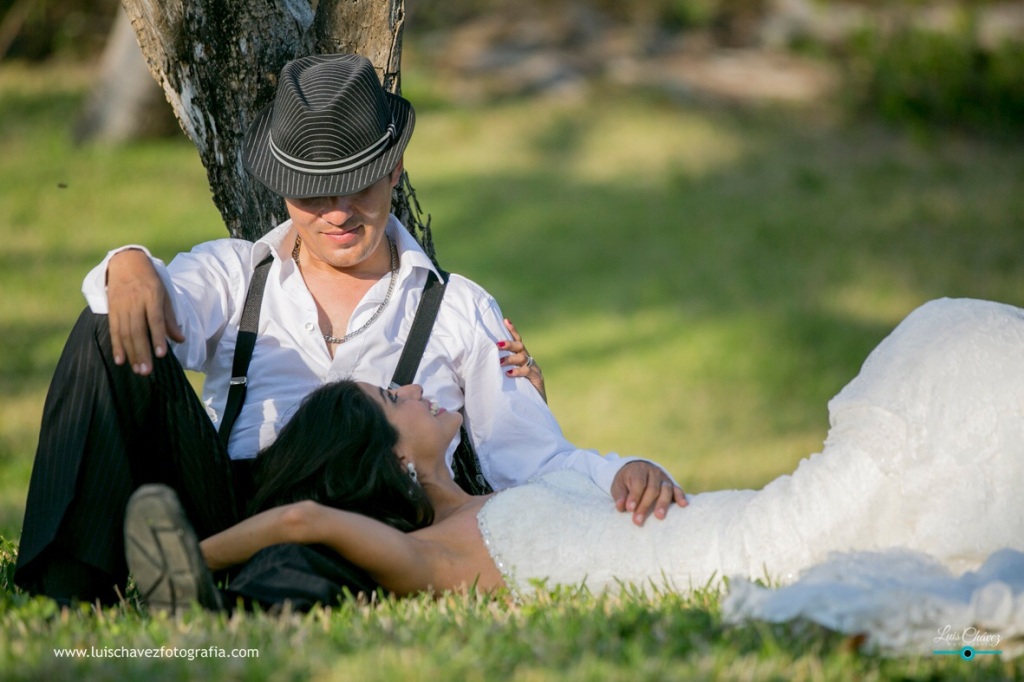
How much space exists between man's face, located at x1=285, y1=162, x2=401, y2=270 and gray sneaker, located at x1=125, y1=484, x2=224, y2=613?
1.51 m

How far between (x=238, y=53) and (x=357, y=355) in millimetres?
1451

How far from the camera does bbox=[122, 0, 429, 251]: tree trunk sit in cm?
507

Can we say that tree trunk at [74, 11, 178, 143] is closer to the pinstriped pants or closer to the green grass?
the green grass

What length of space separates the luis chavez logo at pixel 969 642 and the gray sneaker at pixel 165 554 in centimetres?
198

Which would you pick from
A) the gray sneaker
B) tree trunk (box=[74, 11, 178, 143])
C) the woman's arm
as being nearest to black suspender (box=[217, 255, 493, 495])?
the woman's arm

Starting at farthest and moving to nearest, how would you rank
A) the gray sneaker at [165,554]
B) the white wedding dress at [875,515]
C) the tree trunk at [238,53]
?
1. the tree trunk at [238,53]
2. the white wedding dress at [875,515]
3. the gray sneaker at [165,554]

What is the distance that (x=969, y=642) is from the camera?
3.29 metres

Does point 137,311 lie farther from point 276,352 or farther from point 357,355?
point 357,355

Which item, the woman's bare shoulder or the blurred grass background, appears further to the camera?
the blurred grass background

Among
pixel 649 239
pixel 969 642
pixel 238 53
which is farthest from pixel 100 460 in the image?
pixel 649 239

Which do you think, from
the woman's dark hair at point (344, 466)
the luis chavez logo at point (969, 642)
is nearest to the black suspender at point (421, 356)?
the woman's dark hair at point (344, 466)

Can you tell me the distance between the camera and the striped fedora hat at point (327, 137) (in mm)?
4418

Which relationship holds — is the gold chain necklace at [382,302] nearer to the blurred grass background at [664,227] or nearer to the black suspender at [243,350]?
the black suspender at [243,350]

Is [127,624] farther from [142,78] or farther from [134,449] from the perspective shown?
[142,78]
